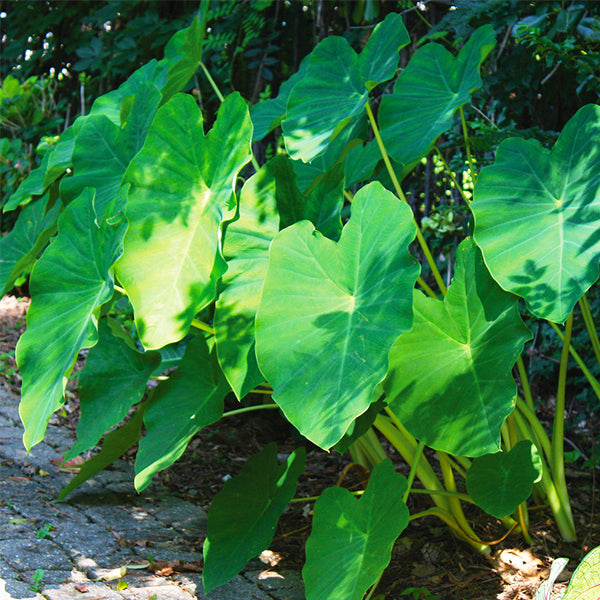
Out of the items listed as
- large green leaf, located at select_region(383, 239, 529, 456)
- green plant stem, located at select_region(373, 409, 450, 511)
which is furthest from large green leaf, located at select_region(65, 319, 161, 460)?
large green leaf, located at select_region(383, 239, 529, 456)

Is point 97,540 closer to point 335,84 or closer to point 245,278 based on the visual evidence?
point 245,278

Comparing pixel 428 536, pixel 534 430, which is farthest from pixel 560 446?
pixel 428 536

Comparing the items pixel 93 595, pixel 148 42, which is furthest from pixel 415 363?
pixel 148 42

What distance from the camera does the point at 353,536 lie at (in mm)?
1521

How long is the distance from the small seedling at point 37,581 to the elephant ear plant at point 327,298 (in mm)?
333

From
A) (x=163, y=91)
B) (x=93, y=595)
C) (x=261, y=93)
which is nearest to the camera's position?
(x=93, y=595)

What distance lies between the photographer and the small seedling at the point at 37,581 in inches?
62.6

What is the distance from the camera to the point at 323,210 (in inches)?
67.2

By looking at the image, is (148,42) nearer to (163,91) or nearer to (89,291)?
(163,91)

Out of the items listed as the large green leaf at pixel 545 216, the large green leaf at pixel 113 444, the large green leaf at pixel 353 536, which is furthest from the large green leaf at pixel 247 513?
the large green leaf at pixel 545 216

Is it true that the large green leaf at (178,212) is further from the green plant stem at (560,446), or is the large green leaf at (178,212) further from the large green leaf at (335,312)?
the green plant stem at (560,446)

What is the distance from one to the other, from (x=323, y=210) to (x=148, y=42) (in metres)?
2.80

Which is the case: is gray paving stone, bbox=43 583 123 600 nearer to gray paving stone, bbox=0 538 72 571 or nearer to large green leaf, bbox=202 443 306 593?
gray paving stone, bbox=0 538 72 571

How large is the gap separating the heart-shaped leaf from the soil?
30 cm
